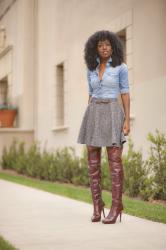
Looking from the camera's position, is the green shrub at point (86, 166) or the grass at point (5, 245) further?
the green shrub at point (86, 166)

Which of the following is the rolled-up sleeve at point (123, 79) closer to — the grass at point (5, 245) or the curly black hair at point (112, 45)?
the curly black hair at point (112, 45)

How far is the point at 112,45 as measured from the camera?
21.8 ft

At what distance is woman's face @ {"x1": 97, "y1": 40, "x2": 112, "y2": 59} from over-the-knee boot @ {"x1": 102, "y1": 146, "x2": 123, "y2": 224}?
2.91 ft

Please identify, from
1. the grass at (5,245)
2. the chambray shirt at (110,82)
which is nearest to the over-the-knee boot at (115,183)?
the chambray shirt at (110,82)

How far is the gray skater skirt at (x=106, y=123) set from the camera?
21.3ft

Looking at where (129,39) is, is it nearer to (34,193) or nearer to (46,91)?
(34,193)

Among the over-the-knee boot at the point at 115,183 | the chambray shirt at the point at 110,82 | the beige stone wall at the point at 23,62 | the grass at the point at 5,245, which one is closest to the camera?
the grass at the point at 5,245

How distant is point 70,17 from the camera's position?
1602cm

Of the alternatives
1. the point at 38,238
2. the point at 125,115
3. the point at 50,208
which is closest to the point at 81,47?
the point at 50,208

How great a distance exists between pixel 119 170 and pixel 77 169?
6.88 m

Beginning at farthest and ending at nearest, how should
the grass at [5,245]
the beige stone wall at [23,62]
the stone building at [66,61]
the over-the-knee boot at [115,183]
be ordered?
the beige stone wall at [23,62] → the stone building at [66,61] → the over-the-knee boot at [115,183] → the grass at [5,245]

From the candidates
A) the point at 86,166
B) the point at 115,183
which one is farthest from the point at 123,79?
the point at 86,166

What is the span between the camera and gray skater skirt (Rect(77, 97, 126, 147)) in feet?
21.3

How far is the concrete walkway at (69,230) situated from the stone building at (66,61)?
3164 mm
